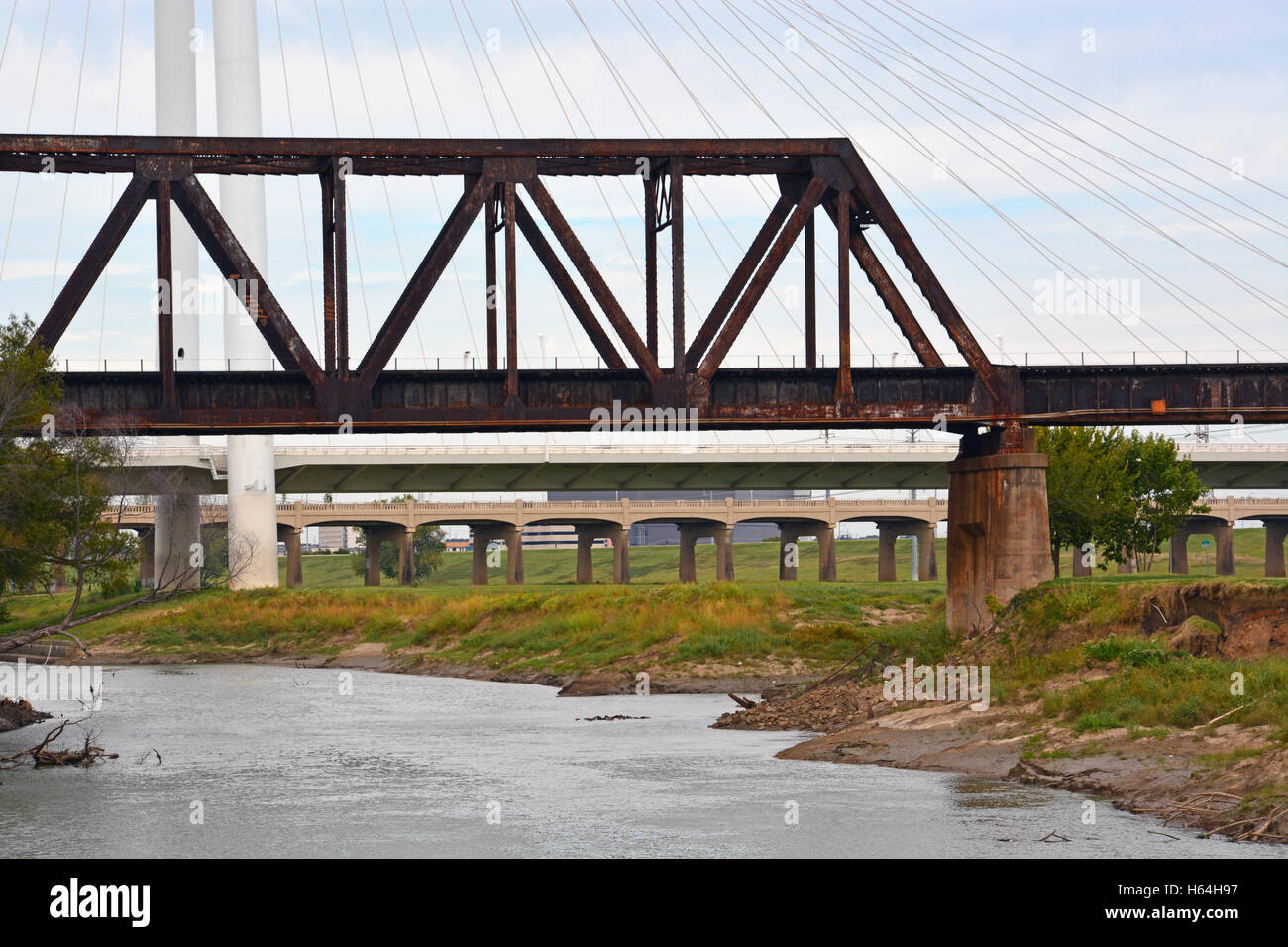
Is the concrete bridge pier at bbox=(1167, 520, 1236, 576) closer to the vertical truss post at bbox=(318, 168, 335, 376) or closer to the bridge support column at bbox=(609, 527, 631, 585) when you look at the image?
the bridge support column at bbox=(609, 527, 631, 585)

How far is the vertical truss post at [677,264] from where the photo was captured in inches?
1651

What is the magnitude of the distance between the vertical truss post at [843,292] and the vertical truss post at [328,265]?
46.0 ft

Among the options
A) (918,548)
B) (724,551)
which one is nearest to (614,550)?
(724,551)

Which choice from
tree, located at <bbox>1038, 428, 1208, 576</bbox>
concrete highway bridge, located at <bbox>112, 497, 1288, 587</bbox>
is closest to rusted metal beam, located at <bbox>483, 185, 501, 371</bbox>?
tree, located at <bbox>1038, 428, 1208, 576</bbox>

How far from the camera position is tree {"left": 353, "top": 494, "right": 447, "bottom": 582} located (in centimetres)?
17250

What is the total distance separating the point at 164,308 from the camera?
40.3m

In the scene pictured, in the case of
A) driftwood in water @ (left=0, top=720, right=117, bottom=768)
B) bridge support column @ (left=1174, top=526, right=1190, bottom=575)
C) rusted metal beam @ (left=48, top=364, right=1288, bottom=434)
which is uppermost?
rusted metal beam @ (left=48, top=364, right=1288, bottom=434)

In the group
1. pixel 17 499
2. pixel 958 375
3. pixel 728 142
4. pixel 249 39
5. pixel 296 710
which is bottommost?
pixel 296 710

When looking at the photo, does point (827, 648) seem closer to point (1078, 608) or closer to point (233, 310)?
point (1078, 608)

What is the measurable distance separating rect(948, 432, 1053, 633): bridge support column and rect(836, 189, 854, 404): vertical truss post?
5774 mm

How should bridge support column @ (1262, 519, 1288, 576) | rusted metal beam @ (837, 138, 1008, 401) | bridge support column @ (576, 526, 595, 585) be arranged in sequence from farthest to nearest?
bridge support column @ (576, 526, 595, 585)
bridge support column @ (1262, 519, 1288, 576)
rusted metal beam @ (837, 138, 1008, 401)

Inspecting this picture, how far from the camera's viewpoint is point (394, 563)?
173 meters
